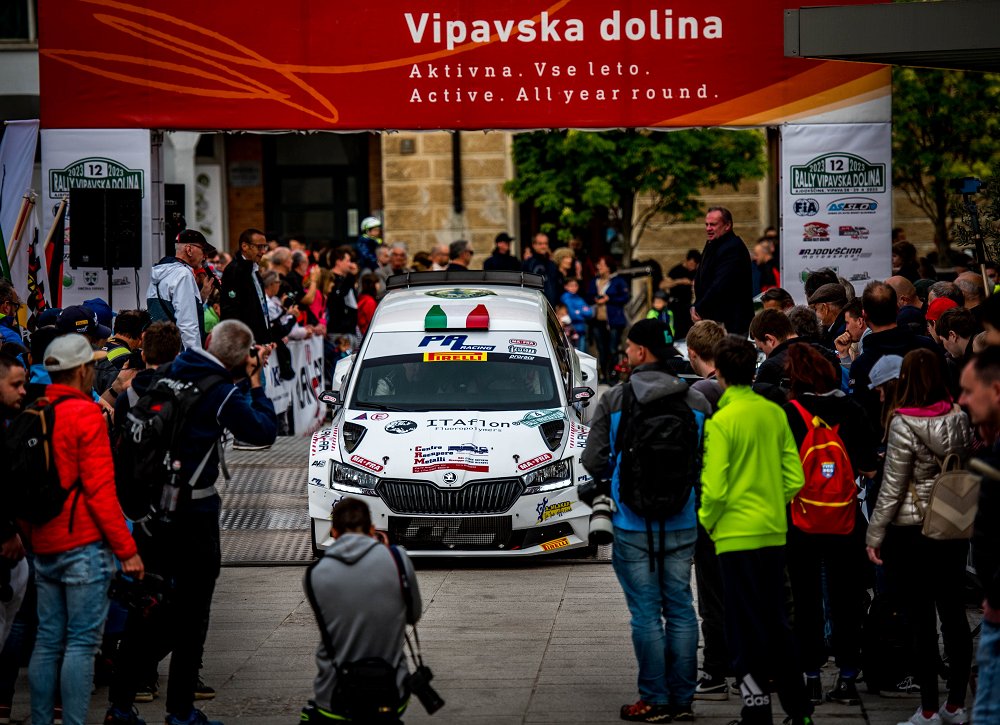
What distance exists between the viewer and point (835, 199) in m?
14.6

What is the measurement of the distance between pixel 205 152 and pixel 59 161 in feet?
52.4

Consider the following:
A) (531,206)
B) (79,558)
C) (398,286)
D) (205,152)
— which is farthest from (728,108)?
(205,152)

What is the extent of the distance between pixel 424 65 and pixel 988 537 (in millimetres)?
9755

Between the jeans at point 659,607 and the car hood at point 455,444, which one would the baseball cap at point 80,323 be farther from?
the jeans at point 659,607

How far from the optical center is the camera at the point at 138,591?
7.29 m

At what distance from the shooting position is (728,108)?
1452 cm

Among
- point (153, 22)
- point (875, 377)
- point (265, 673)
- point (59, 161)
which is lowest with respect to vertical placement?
point (265, 673)

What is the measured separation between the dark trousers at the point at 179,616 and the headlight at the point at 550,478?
12.9 ft

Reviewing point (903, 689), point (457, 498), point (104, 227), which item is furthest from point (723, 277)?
point (104, 227)

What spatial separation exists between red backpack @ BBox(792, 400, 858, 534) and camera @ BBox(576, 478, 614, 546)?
38.5 inches

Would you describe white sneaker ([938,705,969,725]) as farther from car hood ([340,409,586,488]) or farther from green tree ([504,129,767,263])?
green tree ([504,129,767,263])

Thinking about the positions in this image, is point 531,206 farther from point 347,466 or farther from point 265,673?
point 265,673

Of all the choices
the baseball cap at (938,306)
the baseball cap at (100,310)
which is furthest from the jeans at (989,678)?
the baseball cap at (100,310)

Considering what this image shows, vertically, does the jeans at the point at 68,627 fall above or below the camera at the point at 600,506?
below
